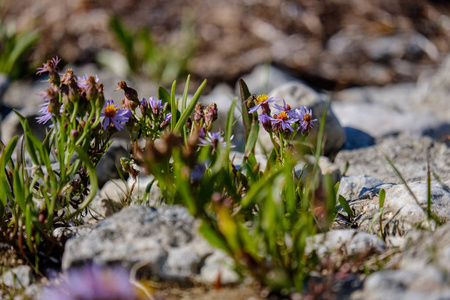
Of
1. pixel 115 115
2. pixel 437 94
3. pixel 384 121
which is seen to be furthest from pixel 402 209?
pixel 437 94

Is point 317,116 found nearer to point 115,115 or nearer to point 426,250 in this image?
point 115,115

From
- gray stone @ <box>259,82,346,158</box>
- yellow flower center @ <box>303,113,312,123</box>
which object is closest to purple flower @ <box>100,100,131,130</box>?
yellow flower center @ <box>303,113,312,123</box>

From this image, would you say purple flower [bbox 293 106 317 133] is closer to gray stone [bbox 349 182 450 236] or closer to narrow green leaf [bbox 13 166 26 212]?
gray stone [bbox 349 182 450 236]

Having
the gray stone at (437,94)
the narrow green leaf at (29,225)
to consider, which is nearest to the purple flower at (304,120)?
the narrow green leaf at (29,225)

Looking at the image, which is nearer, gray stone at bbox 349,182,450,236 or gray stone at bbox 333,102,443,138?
gray stone at bbox 349,182,450,236

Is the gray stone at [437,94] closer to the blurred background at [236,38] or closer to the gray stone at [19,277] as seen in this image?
the blurred background at [236,38]
